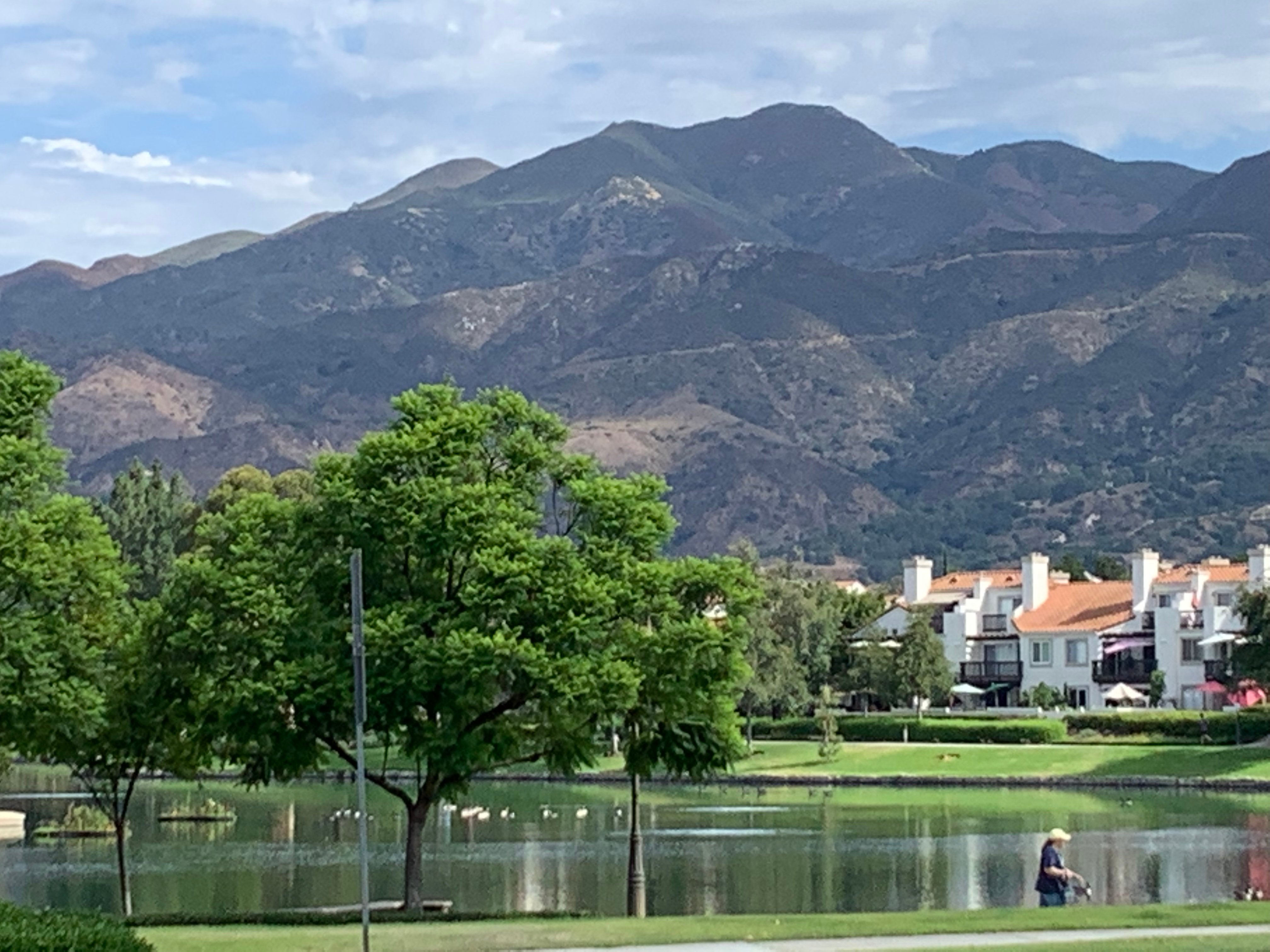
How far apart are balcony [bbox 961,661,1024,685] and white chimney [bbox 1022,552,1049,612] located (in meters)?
4.98

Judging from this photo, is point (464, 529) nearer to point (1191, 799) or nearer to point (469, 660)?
point (469, 660)

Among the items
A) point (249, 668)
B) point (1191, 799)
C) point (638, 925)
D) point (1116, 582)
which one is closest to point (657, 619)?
point (249, 668)

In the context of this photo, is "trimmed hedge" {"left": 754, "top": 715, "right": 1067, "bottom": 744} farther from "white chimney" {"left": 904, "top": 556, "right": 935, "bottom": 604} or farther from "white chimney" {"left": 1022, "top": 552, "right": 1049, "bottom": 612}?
"white chimney" {"left": 904, "top": 556, "right": 935, "bottom": 604}

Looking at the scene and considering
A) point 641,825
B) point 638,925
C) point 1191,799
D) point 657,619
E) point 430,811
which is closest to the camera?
point 638,925

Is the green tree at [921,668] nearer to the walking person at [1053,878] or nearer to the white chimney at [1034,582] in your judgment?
the white chimney at [1034,582]

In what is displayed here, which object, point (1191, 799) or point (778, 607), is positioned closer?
point (1191, 799)

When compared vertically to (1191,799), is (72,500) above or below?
above

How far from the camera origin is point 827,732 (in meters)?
122

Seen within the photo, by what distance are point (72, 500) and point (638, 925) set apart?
60.3ft

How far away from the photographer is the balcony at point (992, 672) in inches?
6147

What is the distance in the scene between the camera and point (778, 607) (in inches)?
5497

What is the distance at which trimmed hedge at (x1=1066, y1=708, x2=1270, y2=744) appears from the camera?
11338 centimetres

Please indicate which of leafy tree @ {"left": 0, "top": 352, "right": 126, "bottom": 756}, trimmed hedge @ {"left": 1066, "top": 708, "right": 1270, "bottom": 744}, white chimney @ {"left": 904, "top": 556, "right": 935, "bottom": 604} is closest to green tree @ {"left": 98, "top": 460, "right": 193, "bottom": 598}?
white chimney @ {"left": 904, "top": 556, "right": 935, "bottom": 604}

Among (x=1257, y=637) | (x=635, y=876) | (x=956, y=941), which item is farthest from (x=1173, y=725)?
(x=956, y=941)
